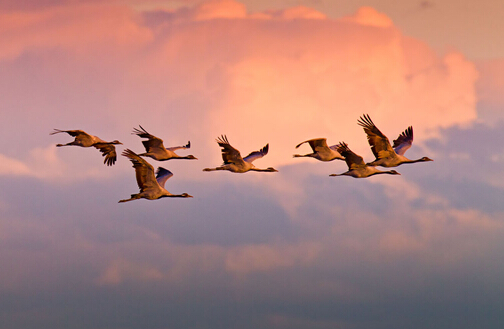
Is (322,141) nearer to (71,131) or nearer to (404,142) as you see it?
(404,142)

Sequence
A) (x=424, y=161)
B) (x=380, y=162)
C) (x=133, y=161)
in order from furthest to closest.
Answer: (x=424, y=161) < (x=380, y=162) < (x=133, y=161)

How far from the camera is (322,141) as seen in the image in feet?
244

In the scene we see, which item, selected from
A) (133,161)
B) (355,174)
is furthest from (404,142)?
(133,161)

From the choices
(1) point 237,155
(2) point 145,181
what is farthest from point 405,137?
(2) point 145,181

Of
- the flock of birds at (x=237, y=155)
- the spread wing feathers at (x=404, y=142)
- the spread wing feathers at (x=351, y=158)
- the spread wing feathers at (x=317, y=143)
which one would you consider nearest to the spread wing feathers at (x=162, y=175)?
the flock of birds at (x=237, y=155)

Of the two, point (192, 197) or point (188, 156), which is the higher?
point (188, 156)

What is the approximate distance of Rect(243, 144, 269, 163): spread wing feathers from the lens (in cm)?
7600

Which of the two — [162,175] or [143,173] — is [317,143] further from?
[143,173]

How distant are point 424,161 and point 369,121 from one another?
33.6 feet

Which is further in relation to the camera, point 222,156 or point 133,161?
point 222,156

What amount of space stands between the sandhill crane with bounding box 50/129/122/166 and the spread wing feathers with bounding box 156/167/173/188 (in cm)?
739

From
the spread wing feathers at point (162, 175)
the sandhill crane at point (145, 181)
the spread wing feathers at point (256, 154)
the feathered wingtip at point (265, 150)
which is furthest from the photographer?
the feathered wingtip at point (265, 150)

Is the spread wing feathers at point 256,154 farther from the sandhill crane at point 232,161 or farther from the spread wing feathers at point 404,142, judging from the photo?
the spread wing feathers at point 404,142

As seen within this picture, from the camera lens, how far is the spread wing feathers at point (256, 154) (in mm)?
76000
